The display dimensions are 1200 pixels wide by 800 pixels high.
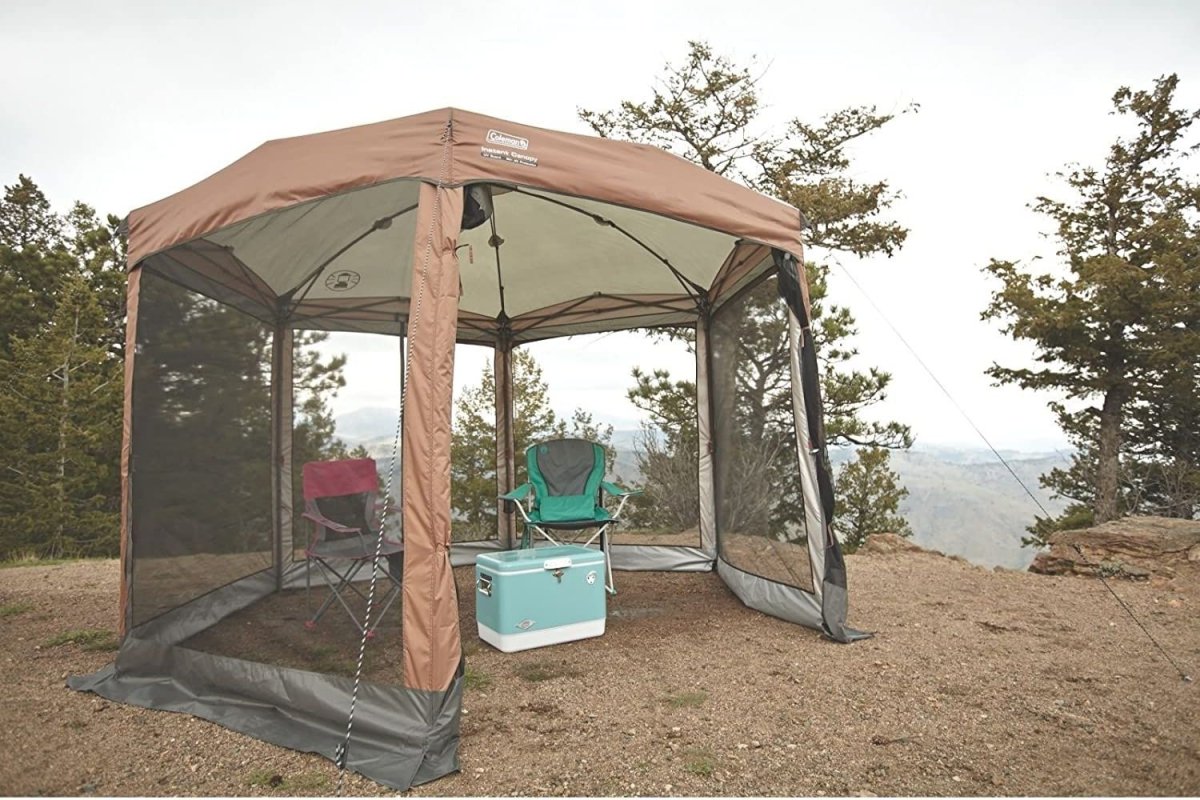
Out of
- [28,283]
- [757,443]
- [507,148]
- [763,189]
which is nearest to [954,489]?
[763,189]

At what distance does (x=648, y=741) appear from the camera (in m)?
2.07

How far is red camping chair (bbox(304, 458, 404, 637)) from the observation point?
2703 mm

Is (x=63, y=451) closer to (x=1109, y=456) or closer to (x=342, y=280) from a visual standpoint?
(x=342, y=280)

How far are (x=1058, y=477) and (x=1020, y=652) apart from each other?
777cm

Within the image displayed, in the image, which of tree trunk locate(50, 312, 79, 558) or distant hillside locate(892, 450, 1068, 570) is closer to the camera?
distant hillside locate(892, 450, 1068, 570)

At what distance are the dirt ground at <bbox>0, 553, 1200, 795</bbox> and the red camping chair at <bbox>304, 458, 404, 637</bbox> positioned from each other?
285 mm

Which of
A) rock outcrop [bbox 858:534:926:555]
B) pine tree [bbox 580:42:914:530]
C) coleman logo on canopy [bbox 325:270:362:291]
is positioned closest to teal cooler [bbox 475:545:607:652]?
coleman logo on canopy [bbox 325:270:362:291]

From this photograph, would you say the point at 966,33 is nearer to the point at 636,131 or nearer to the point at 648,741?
the point at 636,131

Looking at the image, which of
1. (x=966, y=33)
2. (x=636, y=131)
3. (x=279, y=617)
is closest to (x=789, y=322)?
(x=279, y=617)

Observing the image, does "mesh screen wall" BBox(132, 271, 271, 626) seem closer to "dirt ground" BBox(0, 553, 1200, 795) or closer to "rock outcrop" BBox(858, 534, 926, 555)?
"dirt ground" BBox(0, 553, 1200, 795)

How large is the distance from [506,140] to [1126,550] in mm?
4542

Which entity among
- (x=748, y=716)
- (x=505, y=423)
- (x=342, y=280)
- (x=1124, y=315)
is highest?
(x=1124, y=315)

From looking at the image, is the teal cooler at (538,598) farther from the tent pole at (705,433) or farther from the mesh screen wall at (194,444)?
the tent pole at (705,433)

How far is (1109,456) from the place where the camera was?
8.44 metres
